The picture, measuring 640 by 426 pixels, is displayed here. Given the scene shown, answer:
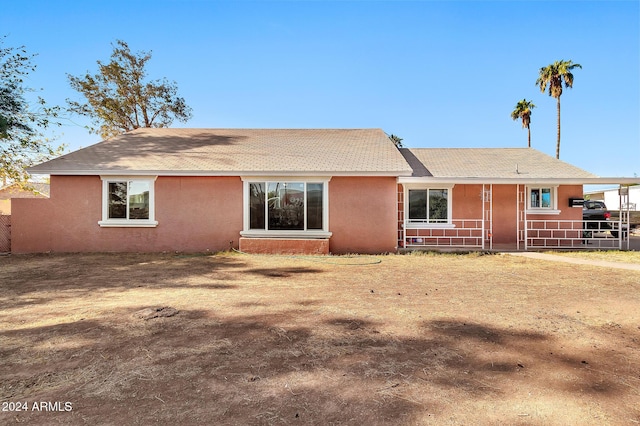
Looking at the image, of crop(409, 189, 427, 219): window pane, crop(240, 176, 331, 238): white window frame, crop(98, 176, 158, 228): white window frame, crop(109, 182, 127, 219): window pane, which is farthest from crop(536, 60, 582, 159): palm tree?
crop(109, 182, 127, 219): window pane

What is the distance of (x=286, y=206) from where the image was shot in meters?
11.6

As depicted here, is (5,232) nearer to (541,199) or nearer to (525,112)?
(541,199)

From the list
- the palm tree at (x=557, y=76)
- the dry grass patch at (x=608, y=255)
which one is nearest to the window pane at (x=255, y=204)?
the dry grass patch at (x=608, y=255)

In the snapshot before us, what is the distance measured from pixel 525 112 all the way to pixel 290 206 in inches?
1311

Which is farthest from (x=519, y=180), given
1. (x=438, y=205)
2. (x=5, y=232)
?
(x=5, y=232)

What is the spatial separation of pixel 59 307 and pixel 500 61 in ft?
71.4

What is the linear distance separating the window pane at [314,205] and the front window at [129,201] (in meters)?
5.75

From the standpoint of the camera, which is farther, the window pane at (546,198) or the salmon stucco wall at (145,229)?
the window pane at (546,198)

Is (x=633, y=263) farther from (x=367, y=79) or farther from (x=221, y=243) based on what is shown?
(x=367, y=79)

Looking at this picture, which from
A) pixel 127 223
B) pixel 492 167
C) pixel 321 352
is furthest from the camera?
pixel 492 167

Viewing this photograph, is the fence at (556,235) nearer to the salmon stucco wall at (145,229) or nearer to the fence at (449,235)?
the fence at (449,235)

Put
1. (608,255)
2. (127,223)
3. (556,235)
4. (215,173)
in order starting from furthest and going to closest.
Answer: (556,235) → (127,223) → (215,173) → (608,255)

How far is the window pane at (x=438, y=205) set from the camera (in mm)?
13188

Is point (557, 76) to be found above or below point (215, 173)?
above
